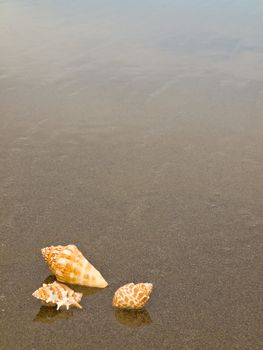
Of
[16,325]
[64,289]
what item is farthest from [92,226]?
[16,325]

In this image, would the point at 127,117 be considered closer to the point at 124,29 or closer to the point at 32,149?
the point at 32,149

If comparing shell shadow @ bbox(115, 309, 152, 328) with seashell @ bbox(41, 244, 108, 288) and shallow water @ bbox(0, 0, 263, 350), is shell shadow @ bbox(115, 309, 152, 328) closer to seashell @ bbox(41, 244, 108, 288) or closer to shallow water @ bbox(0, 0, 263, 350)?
shallow water @ bbox(0, 0, 263, 350)

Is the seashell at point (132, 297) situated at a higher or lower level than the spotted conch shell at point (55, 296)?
lower

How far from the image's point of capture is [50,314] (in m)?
2.41

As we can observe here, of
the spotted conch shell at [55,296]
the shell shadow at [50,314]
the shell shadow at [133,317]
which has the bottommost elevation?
the shell shadow at [133,317]

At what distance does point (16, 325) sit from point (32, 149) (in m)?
2.10

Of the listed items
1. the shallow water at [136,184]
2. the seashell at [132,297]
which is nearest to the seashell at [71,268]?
the shallow water at [136,184]

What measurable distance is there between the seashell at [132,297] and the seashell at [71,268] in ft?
0.61

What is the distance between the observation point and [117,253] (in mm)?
2898

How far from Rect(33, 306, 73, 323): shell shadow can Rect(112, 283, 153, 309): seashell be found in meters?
0.23

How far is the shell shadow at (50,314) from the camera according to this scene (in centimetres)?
238

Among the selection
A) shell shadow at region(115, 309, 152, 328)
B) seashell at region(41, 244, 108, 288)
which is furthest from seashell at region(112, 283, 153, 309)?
seashell at region(41, 244, 108, 288)

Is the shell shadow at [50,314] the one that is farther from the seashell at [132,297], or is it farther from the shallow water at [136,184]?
the seashell at [132,297]

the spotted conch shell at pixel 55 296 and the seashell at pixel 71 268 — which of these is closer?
the spotted conch shell at pixel 55 296
